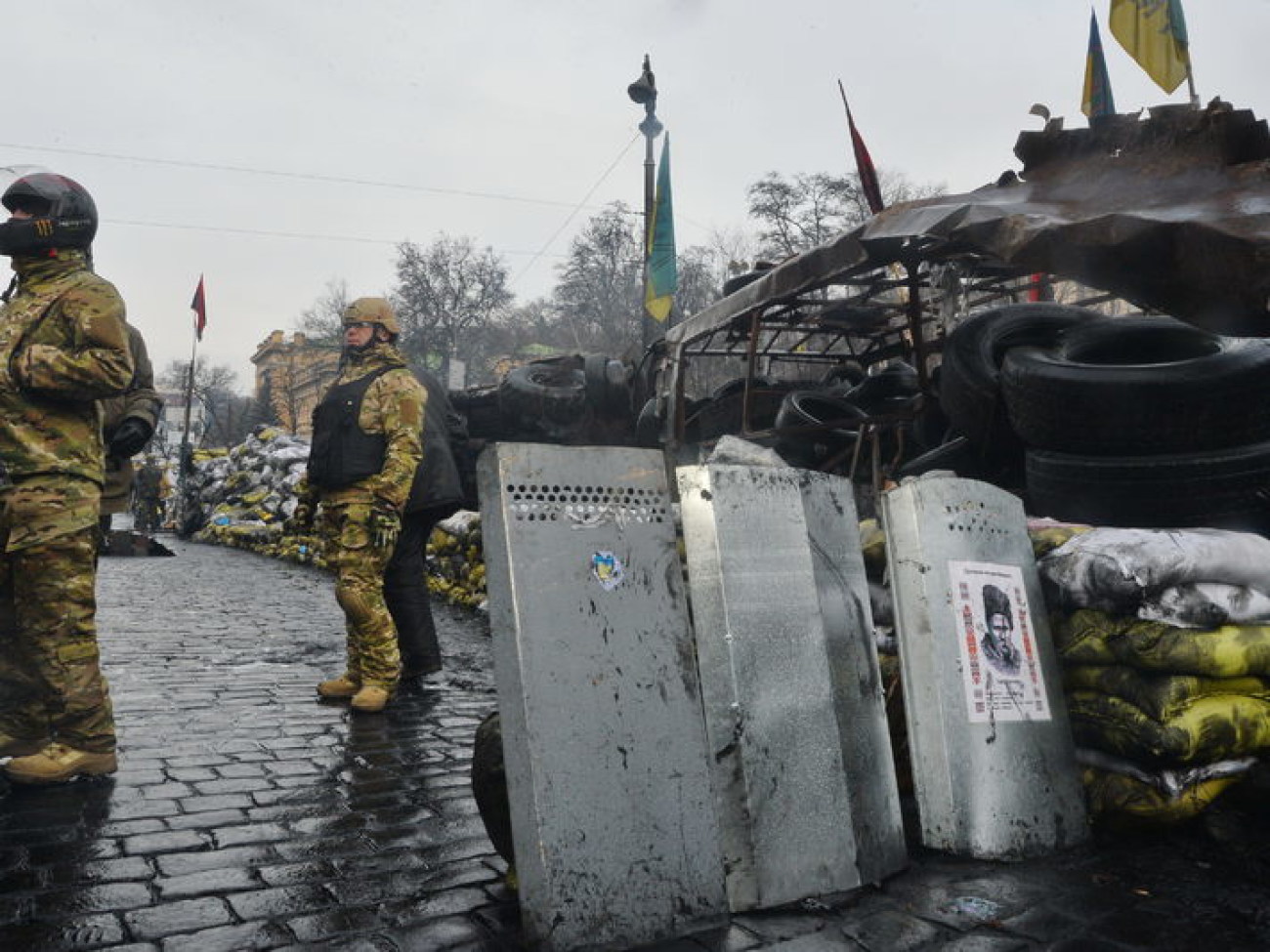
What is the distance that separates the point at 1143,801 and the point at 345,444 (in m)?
3.75

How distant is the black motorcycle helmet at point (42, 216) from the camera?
3.37m

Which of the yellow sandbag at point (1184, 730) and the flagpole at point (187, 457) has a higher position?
the flagpole at point (187, 457)

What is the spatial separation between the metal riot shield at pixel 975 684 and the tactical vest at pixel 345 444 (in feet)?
8.99

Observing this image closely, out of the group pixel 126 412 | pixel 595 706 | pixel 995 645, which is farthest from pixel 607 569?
pixel 126 412

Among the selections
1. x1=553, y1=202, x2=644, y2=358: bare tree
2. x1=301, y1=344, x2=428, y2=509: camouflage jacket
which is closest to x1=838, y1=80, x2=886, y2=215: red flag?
x1=301, y1=344, x2=428, y2=509: camouflage jacket

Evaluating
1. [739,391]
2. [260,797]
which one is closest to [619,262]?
[739,391]

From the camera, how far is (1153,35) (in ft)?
30.9

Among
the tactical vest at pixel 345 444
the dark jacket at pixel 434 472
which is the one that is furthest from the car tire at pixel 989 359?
the tactical vest at pixel 345 444

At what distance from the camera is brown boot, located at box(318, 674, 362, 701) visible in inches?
197

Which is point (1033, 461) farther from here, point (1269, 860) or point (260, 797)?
point (260, 797)

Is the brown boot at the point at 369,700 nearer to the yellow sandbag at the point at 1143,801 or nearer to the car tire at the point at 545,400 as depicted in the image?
the yellow sandbag at the point at 1143,801

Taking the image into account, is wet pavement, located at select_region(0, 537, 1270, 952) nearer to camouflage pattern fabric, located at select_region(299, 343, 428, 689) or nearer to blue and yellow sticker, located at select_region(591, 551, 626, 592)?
camouflage pattern fabric, located at select_region(299, 343, 428, 689)

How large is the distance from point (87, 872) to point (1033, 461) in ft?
14.3

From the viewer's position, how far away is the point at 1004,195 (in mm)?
5426
